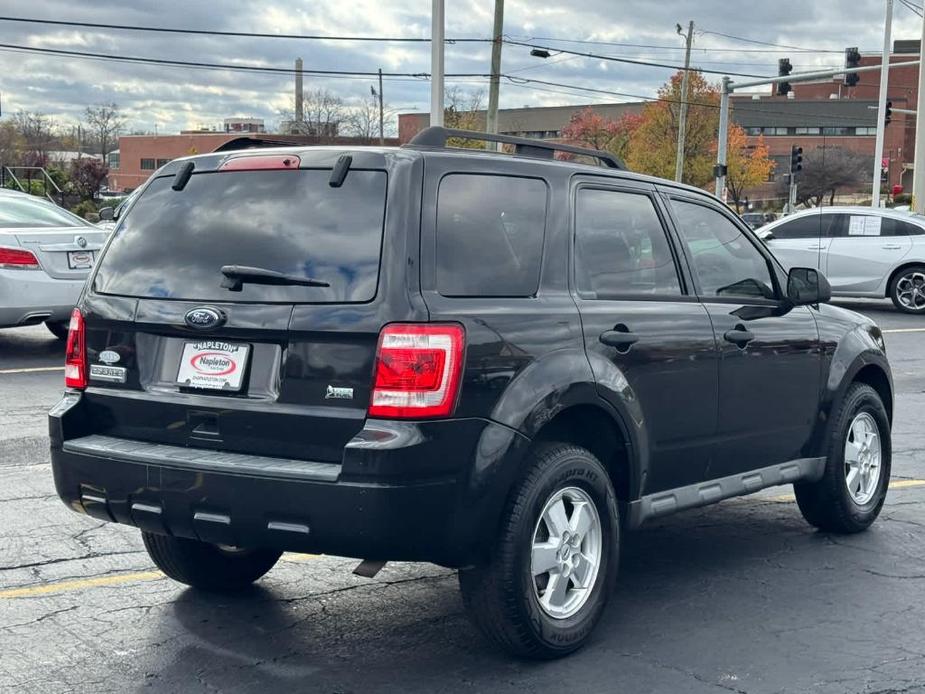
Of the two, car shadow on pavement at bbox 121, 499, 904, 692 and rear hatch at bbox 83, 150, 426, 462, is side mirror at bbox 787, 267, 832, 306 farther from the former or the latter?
rear hatch at bbox 83, 150, 426, 462

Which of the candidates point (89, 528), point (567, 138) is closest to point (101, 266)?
point (89, 528)

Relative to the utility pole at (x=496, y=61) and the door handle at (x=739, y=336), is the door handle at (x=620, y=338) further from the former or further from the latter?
the utility pole at (x=496, y=61)

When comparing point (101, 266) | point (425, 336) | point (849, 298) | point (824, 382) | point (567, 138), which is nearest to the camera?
point (425, 336)

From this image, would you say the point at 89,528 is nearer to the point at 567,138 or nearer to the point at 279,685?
the point at 279,685

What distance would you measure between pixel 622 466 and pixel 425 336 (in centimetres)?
127

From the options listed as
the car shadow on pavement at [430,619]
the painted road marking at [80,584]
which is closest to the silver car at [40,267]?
the painted road marking at [80,584]

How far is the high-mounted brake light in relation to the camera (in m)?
4.60

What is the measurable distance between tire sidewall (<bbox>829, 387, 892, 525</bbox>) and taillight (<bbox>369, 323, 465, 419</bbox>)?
116 inches

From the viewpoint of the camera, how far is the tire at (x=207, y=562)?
17.3 ft

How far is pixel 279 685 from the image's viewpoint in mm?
4359

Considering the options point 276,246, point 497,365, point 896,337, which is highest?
point 276,246

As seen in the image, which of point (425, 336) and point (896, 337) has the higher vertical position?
point (425, 336)

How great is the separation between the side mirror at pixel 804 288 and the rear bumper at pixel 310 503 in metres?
2.33

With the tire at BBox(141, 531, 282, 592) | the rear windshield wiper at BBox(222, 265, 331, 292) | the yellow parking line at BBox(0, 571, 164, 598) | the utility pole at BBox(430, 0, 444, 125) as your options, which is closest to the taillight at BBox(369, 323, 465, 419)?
the rear windshield wiper at BBox(222, 265, 331, 292)
